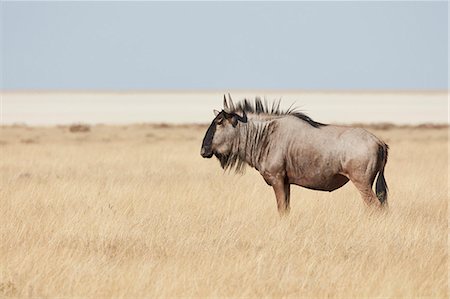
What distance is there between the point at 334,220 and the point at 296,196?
9.13 feet

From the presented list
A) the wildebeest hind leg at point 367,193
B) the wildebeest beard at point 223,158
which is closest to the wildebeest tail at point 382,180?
the wildebeest hind leg at point 367,193

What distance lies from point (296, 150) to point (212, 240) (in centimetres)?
249

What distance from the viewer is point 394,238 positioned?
893 centimetres

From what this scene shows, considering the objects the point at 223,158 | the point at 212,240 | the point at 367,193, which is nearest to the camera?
the point at 212,240

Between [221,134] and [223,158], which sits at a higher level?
[221,134]

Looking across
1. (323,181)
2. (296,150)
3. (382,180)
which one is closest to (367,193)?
(382,180)

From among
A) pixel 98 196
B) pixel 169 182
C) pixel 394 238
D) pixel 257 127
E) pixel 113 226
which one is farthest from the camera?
pixel 169 182

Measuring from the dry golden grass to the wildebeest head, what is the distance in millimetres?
945

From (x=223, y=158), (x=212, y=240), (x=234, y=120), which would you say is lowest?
(x=212, y=240)

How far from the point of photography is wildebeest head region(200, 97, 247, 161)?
36.6 feet

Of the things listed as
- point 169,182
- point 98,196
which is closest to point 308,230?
point 98,196

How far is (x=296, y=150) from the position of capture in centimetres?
1075

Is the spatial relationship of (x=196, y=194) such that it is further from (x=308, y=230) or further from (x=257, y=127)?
(x=308, y=230)

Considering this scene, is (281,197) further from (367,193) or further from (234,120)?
(234,120)
